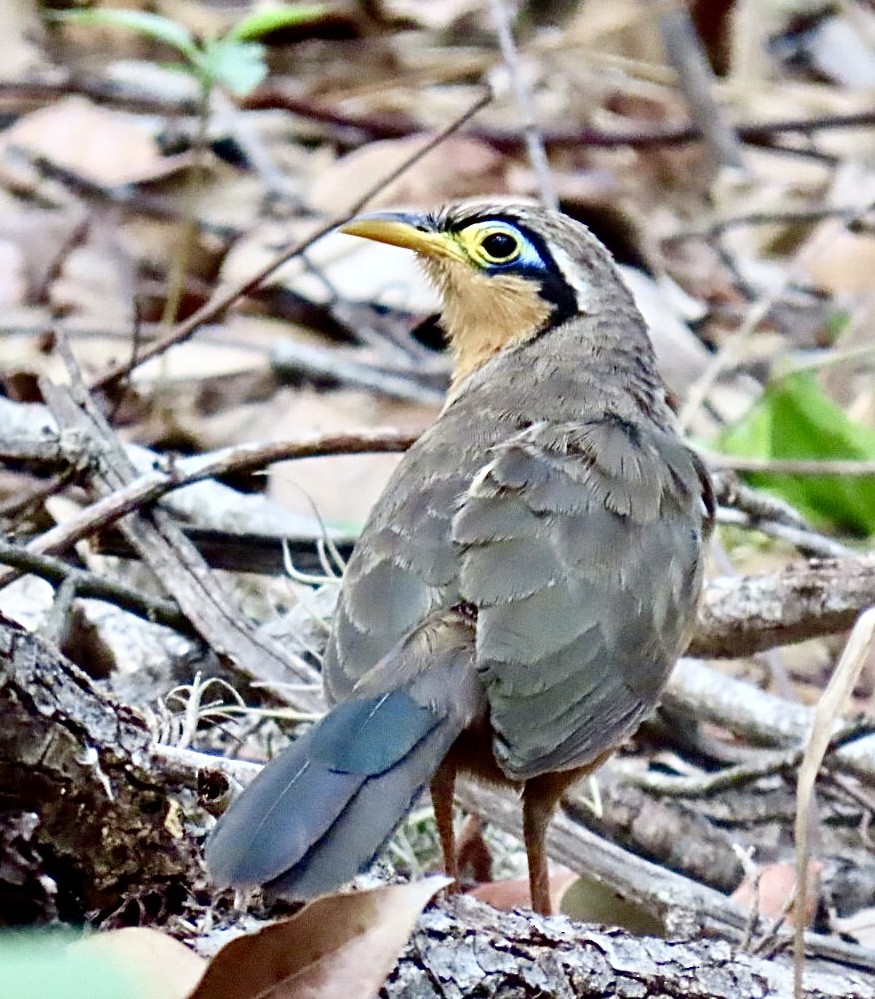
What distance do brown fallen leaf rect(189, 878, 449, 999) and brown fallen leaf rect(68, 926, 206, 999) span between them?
4cm

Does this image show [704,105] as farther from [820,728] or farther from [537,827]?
[820,728]

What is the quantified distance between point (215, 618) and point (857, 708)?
2132 millimetres

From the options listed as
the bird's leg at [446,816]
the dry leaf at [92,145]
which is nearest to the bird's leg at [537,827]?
the bird's leg at [446,816]

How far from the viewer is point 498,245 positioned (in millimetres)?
4531

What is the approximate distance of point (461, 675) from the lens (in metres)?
3.00

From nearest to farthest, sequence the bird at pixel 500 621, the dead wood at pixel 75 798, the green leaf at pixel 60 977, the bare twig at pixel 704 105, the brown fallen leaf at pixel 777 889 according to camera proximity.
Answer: the green leaf at pixel 60 977
the dead wood at pixel 75 798
the bird at pixel 500 621
the brown fallen leaf at pixel 777 889
the bare twig at pixel 704 105

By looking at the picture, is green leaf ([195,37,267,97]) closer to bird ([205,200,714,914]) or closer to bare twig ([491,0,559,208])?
bare twig ([491,0,559,208])

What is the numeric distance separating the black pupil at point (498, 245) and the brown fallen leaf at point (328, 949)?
2.79 metres

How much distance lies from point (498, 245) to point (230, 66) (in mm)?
1339

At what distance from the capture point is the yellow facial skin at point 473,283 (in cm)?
450

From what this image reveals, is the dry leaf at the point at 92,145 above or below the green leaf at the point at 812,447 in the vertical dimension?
above

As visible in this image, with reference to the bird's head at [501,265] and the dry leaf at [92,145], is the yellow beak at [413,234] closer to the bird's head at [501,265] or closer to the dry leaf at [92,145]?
the bird's head at [501,265]

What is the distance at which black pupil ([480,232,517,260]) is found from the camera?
178 inches

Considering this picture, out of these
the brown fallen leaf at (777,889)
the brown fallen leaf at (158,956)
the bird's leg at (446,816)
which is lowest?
the brown fallen leaf at (777,889)
